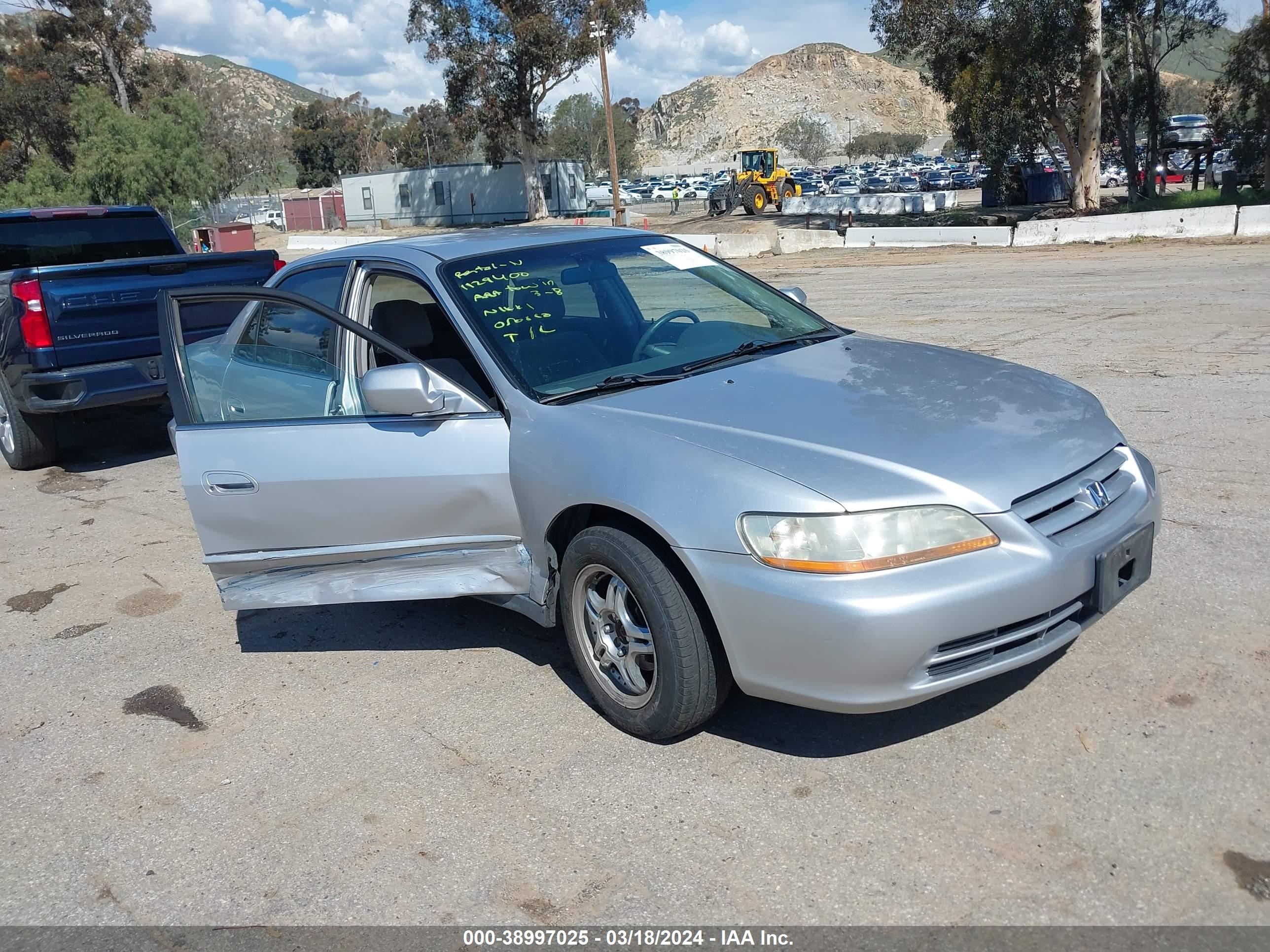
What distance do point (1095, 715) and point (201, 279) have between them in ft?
21.8

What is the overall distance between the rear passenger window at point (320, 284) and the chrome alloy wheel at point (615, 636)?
1.73 m

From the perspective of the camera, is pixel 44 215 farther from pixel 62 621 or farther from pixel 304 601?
pixel 304 601

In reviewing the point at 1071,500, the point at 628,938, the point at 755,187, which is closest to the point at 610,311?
the point at 1071,500

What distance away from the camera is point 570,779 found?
11.3 ft

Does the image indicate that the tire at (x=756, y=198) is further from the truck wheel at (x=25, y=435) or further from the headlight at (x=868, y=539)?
the headlight at (x=868, y=539)

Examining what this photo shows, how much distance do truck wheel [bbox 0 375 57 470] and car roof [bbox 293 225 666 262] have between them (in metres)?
4.22

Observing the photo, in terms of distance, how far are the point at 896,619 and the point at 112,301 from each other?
6521mm

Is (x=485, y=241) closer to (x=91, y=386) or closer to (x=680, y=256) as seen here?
(x=680, y=256)

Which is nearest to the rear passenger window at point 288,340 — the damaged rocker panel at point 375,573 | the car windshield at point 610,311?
the car windshield at point 610,311

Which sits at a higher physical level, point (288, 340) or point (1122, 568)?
point (288, 340)

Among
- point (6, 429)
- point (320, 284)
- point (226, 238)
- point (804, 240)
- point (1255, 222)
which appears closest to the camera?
point (320, 284)

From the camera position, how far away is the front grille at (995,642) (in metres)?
3.05

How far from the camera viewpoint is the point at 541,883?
2.95m

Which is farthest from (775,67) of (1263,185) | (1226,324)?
(1226,324)
